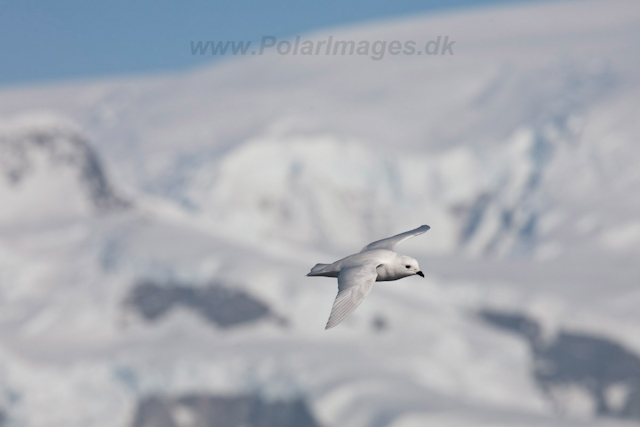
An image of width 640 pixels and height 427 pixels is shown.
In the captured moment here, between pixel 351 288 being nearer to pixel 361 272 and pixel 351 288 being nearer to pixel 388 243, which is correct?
pixel 361 272

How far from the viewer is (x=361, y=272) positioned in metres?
50.8

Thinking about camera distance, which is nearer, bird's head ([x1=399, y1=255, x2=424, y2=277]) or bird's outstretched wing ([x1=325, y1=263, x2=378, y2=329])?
bird's outstretched wing ([x1=325, y1=263, x2=378, y2=329])

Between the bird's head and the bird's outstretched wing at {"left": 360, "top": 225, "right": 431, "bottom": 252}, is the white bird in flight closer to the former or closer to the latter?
the bird's head

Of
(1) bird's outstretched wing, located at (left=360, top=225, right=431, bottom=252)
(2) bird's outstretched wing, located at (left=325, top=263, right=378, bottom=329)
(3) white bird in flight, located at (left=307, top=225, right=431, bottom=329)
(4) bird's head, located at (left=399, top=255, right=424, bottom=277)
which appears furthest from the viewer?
(1) bird's outstretched wing, located at (left=360, top=225, right=431, bottom=252)

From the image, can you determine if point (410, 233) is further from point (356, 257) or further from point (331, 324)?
point (331, 324)

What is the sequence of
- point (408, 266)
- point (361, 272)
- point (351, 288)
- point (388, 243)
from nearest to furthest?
1. point (351, 288)
2. point (361, 272)
3. point (408, 266)
4. point (388, 243)

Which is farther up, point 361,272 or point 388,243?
point 388,243

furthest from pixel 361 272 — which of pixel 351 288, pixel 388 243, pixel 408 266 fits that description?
pixel 388 243

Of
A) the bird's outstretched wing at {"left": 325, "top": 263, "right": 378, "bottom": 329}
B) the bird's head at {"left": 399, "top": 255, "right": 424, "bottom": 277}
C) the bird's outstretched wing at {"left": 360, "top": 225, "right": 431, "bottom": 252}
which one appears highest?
the bird's outstretched wing at {"left": 360, "top": 225, "right": 431, "bottom": 252}

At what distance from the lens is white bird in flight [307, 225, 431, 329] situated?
48.2m

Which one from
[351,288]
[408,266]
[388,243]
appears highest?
[388,243]

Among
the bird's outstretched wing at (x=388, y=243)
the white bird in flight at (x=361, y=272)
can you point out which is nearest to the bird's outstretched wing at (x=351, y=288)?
the white bird in flight at (x=361, y=272)

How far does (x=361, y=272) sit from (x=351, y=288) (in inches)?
64.4

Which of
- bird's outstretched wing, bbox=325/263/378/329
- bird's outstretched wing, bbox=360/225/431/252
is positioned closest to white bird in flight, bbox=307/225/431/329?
bird's outstretched wing, bbox=325/263/378/329
